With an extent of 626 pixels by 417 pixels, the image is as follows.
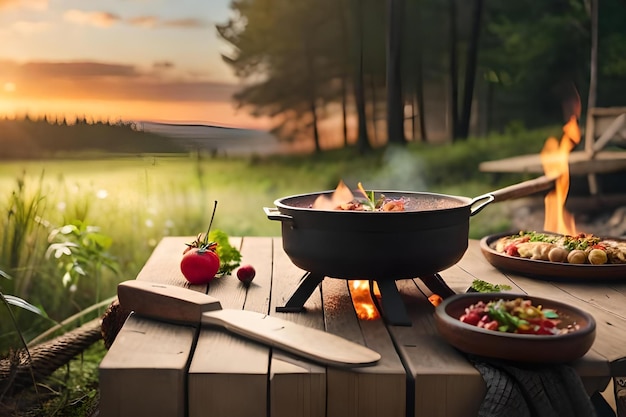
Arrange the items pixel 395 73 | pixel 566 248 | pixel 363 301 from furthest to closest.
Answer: pixel 395 73
pixel 566 248
pixel 363 301

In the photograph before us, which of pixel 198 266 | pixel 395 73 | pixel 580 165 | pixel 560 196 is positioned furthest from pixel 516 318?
pixel 395 73

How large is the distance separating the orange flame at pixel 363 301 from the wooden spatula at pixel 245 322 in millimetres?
299

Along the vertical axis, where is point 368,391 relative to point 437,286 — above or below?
below

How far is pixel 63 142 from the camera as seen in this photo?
16.6 ft

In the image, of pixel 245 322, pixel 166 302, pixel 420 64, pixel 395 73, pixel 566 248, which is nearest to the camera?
pixel 245 322

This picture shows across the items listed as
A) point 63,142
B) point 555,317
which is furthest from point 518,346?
point 63,142

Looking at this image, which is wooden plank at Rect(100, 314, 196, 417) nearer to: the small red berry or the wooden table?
the wooden table

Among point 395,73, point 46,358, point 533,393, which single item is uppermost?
point 395,73

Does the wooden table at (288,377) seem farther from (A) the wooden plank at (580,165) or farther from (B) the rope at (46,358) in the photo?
(A) the wooden plank at (580,165)

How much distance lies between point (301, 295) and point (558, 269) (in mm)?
978

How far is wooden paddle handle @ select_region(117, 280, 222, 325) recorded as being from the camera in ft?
6.72

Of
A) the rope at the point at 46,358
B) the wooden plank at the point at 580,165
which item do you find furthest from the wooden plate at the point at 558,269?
the wooden plank at the point at 580,165

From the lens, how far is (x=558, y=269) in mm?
2494

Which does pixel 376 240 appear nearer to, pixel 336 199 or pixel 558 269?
pixel 336 199
